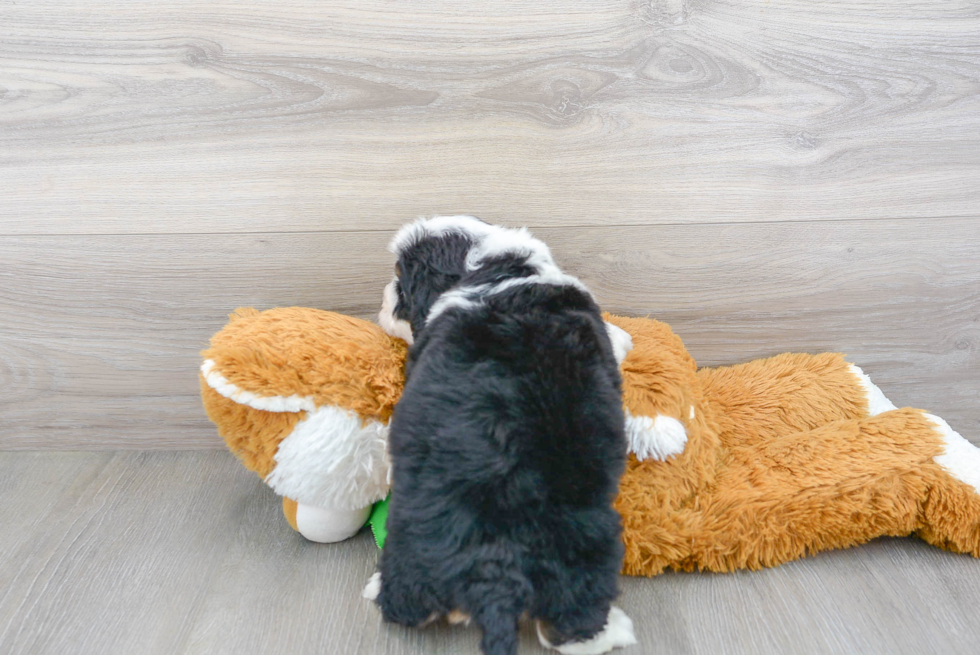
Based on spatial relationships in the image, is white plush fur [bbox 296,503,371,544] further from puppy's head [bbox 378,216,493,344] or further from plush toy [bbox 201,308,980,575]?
puppy's head [bbox 378,216,493,344]

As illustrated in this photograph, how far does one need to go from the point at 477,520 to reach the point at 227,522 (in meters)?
0.55

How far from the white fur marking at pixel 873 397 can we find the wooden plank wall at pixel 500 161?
8 centimetres

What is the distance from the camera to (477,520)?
706 mm

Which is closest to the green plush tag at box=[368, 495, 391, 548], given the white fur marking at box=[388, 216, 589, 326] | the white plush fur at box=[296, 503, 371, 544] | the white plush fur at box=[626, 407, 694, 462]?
the white plush fur at box=[296, 503, 371, 544]

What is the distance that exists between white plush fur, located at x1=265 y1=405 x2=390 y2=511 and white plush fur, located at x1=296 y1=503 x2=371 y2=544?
0.03 metres

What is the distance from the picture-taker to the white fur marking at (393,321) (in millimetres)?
917

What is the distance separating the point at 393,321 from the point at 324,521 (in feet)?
1.02

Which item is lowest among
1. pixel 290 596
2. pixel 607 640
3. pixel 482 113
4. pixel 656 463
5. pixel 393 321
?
pixel 290 596

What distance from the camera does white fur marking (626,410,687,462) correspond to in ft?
2.97

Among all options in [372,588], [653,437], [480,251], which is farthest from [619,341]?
[372,588]

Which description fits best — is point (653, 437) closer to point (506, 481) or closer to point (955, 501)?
point (506, 481)

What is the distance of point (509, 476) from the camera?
706 mm

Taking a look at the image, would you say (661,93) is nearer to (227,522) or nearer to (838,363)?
(838,363)

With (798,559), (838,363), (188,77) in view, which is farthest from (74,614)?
(838,363)
